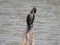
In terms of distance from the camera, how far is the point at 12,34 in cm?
271

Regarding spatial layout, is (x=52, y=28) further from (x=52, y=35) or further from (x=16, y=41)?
(x=16, y=41)

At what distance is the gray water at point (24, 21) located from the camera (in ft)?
8.86

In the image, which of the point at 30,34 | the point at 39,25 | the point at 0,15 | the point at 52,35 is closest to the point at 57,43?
the point at 52,35

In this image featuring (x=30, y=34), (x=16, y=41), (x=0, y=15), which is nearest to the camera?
(x=30, y=34)

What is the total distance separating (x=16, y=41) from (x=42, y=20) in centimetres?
41

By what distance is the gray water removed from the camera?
2701 mm

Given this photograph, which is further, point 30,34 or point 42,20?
point 42,20

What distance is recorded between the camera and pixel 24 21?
281cm

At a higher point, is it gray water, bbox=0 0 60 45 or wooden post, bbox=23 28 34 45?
wooden post, bbox=23 28 34 45

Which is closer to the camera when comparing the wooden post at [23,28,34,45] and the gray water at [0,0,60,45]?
the wooden post at [23,28,34,45]

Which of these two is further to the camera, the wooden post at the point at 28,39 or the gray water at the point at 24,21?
the gray water at the point at 24,21

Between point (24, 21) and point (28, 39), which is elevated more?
point (28, 39)

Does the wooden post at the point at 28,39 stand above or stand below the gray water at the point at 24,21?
above

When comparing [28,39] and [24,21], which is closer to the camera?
[28,39]
